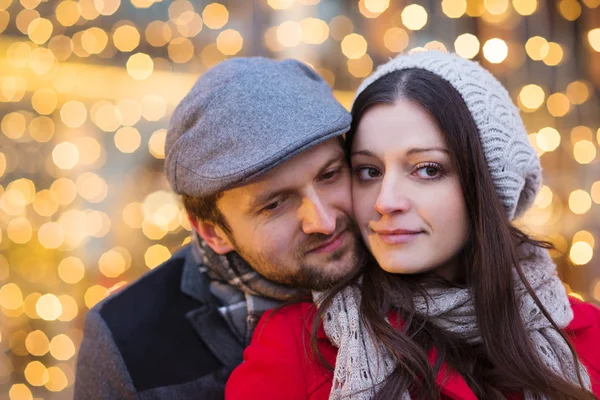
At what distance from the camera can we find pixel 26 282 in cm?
292

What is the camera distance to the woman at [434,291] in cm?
135

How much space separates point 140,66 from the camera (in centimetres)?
322

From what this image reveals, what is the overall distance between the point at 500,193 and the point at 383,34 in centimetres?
239

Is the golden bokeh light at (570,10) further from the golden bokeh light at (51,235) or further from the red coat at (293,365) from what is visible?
the golden bokeh light at (51,235)

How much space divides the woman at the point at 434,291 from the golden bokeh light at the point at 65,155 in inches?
77.3

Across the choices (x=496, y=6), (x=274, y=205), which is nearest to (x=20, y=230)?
(x=274, y=205)

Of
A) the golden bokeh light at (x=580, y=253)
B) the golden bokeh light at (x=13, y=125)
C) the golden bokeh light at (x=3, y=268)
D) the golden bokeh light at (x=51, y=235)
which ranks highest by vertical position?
the golden bokeh light at (x=13, y=125)

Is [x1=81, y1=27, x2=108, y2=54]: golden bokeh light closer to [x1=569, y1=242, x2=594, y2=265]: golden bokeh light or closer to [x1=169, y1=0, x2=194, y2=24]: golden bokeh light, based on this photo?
[x1=169, y1=0, x2=194, y2=24]: golden bokeh light

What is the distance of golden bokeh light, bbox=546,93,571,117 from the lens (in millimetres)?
3785

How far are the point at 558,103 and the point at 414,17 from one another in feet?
3.72

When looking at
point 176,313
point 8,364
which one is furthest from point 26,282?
point 176,313

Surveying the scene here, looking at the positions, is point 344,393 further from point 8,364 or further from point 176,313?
point 8,364

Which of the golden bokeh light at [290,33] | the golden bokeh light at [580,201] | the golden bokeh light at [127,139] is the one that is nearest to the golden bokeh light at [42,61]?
the golden bokeh light at [127,139]

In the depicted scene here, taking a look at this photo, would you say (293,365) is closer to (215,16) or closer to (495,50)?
(215,16)
